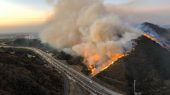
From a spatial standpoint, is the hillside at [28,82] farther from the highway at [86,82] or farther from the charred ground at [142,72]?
the charred ground at [142,72]

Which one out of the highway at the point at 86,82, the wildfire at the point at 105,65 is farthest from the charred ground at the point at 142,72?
the highway at the point at 86,82

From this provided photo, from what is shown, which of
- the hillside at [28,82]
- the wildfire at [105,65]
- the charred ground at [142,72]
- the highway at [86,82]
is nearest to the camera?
the hillside at [28,82]

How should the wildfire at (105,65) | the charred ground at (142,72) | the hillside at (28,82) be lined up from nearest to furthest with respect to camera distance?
the hillside at (28,82), the charred ground at (142,72), the wildfire at (105,65)

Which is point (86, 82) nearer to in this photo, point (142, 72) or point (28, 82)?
point (142, 72)

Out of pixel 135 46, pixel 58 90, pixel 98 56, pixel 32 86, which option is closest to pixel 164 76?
pixel 135 46

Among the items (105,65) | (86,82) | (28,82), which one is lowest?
(86,82)

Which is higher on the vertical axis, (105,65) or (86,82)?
(105,65)

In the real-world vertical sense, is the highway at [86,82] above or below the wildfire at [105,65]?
below

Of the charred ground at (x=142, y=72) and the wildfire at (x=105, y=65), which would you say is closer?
the charred ground at (x=142, y=72)

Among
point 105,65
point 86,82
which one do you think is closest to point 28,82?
point 86,82

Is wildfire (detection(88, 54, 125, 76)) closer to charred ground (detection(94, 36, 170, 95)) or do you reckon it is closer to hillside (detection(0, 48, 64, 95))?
charred ground (detection(94, 36, 170, 95))
